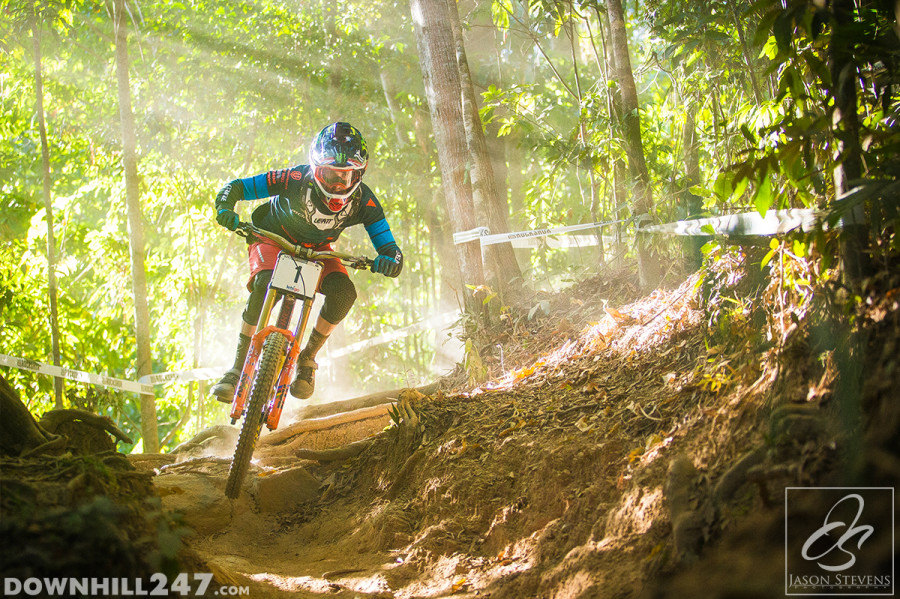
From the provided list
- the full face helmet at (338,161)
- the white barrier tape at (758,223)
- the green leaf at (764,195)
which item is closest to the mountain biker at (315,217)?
the full face helmet at (338,161)

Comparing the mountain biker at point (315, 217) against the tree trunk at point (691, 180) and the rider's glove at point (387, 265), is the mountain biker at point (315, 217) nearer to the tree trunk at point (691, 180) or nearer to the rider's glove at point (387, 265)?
the rider's glove at point (387, 265)

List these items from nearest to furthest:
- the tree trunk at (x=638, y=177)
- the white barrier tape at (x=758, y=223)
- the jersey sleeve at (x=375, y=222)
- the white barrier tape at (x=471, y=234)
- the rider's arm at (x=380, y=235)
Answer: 1. the white barrier tape at (x=758, y=223)
2. the rider's arm at (x=380, y=235)
3. the jersey sleeve at (x=375, y=222)
4. the tree trunk at (x=638, y=177)
5. the white barrier tape at (x=471, y=234)

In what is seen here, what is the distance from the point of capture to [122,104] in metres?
7.89

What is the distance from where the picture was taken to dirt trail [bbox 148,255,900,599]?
82.9 inches

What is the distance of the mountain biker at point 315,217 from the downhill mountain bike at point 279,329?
0.18 metres

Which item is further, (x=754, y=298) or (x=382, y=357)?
(x=382, y=357)

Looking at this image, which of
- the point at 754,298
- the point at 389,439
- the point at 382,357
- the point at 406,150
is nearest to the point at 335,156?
the point at 389,439

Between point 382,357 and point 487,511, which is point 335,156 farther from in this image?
point 382,357

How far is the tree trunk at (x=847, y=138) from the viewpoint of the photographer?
2.32 metres

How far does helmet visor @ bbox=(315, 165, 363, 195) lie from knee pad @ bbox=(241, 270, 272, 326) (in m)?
0.74

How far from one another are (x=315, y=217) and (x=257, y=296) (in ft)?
2.38

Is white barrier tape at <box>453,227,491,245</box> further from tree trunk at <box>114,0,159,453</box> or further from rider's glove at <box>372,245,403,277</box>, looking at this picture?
tree trunk at <box>114,0,159,453</box>

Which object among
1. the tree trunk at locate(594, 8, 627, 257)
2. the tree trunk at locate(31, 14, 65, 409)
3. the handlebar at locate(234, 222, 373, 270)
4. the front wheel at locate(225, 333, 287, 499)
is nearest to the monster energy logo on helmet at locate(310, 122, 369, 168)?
the handlebar at locate(234, 222, 373, 270)

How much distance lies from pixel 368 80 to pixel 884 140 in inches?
438
